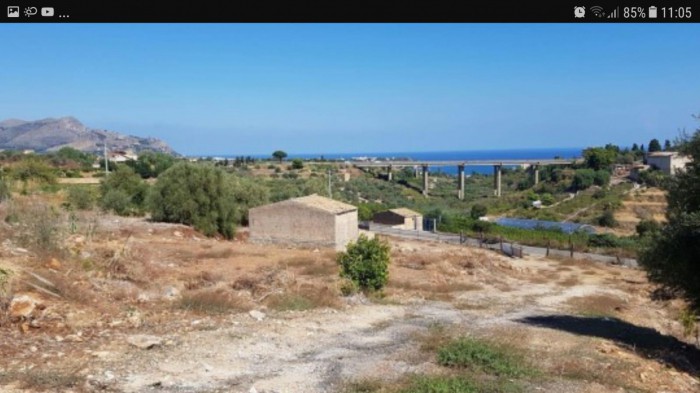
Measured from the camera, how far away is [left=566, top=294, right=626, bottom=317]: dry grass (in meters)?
22.3

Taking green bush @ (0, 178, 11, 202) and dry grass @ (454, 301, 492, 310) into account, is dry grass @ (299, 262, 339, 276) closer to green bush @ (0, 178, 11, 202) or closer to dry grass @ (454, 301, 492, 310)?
dry grass @ (454, 301, 492, 310)

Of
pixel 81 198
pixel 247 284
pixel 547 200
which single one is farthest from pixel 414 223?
pixel 247 284

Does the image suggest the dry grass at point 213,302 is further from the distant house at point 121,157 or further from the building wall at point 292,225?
the distant house at point 121,157

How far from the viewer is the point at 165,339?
12.1m

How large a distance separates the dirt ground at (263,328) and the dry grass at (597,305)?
5.3 inches

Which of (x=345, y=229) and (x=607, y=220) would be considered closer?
(x=345, y=229)

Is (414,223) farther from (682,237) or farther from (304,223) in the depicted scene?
(682,237)

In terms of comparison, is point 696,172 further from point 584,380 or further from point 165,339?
point 165,339

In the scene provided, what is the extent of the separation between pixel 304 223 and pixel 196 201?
9.17 m

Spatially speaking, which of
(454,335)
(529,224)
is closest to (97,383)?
(454,335)

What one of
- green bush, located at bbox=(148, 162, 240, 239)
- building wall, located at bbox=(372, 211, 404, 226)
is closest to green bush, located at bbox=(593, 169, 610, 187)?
building wall, located at bbox=(372, 211, 404, 226)

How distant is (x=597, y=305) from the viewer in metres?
24.5

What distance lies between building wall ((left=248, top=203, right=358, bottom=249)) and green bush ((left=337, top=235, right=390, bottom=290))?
14091 mm

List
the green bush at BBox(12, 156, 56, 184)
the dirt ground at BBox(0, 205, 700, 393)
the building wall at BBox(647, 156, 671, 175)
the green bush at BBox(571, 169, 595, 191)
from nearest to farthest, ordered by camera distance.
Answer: the dirt ground at BBox(0, 205, 700, 393)
the green bush at BBox(12, 156, 56, 184)
the building wall at BBox(647, 156, 671, 175)
the green bush at BBox(571, 169, 595, 191)
